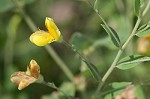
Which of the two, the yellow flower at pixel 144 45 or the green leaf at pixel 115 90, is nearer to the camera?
the green leaf at pixel 115 90

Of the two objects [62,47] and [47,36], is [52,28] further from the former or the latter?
[62,47]

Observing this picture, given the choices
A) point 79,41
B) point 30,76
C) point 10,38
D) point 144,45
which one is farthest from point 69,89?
point 10,38

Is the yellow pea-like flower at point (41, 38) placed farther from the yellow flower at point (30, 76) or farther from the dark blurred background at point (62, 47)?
the dark blurred background at point (62, 47)

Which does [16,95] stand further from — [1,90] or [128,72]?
[128,72]

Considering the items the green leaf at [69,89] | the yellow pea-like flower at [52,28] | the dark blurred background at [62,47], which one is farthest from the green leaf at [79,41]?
the yellow pea-like flower at [52,28]

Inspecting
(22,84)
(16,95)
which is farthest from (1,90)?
(22,84)

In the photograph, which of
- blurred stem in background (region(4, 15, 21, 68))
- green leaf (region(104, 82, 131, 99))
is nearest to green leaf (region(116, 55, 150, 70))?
green leaf (region(104, 82, 131, 99))
